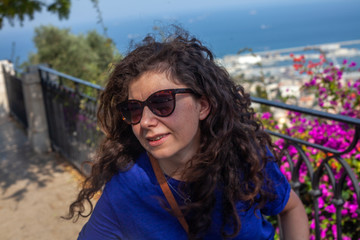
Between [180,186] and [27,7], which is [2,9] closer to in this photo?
[27,7]

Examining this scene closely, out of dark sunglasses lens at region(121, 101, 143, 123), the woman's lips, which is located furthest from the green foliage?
the woman's lips

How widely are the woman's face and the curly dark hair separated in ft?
0.11

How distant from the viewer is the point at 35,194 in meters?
4.56

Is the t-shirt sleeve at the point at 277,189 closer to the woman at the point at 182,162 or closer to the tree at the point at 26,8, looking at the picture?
the woman at the point at 182,162

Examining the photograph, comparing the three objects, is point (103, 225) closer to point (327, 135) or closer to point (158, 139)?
point (158, 139)

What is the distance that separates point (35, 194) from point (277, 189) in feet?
12.2

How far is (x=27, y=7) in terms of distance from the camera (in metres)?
5.65

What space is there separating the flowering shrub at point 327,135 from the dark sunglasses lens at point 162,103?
4.42 ft

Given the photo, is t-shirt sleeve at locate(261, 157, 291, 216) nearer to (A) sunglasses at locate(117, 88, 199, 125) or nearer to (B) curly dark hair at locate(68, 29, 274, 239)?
(B) curly dark hair at locate(68, 29, 274, 239)

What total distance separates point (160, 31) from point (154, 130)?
51 cm

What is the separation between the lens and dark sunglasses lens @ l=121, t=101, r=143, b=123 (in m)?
1.44

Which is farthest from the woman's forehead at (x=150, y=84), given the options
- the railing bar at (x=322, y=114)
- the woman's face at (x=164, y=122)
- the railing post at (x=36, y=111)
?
the railing post at (x=36, y=111)

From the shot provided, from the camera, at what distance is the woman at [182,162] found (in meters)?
1.42

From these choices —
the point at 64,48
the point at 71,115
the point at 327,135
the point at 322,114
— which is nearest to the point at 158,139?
the point at 322,114
